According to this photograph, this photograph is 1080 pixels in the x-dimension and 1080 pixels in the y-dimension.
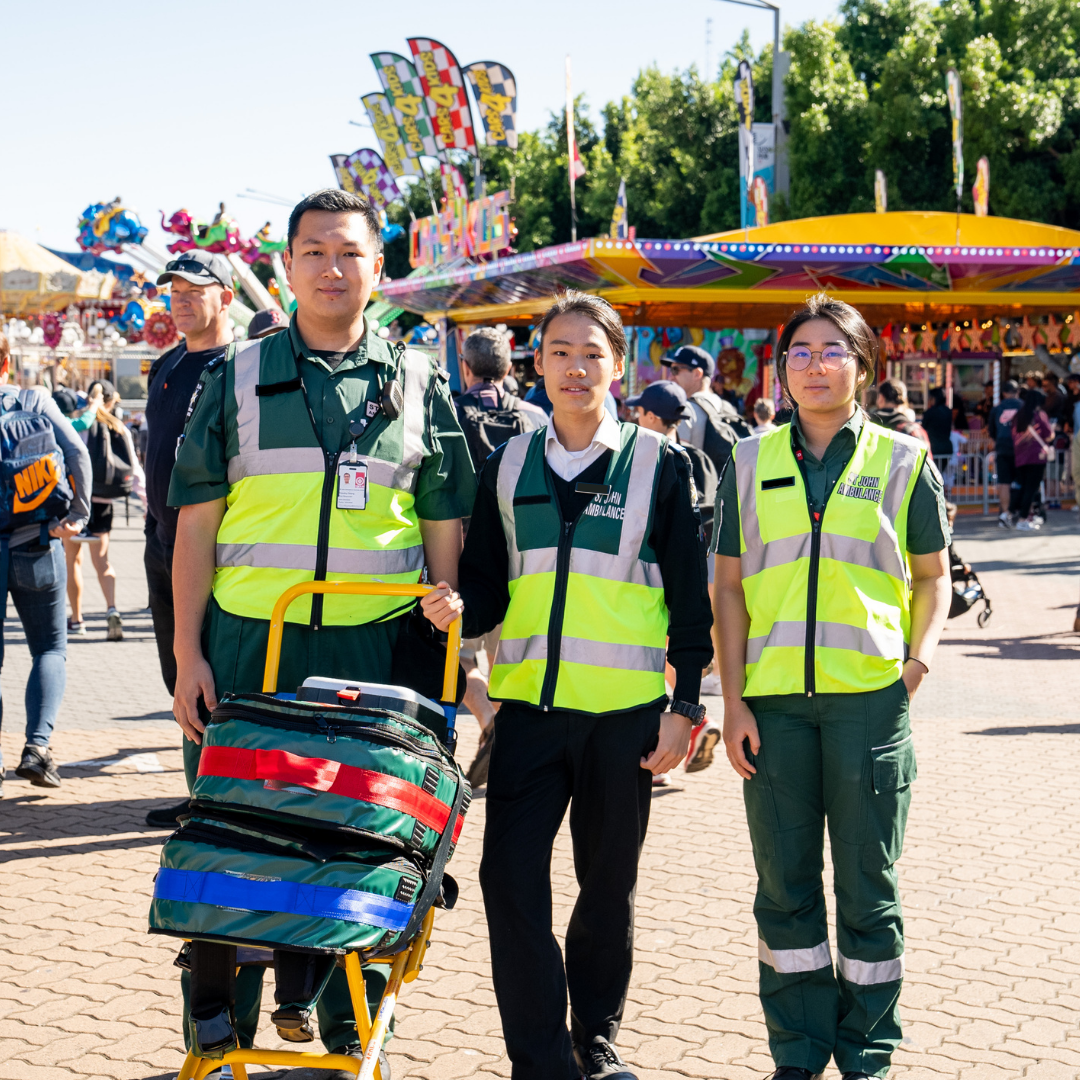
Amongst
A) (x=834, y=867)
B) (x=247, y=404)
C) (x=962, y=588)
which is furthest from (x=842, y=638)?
(x=962, y=588)

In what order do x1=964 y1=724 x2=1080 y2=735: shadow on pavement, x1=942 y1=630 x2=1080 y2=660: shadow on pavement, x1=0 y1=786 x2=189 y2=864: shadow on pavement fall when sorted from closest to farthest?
→ x1=0 y1=786 x2=189 y2=864: shadow on pavement
x1=964 y1=724 x2=1080 y2=735: shadow on pavement
x1=942 y1=630 x2=1080 y2=660: shadow on pavement

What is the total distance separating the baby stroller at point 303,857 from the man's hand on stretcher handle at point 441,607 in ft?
0.99

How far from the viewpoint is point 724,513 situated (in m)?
3.31

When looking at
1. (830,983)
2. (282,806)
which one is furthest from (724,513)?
(282,806)

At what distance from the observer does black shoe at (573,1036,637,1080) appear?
10.2 feet

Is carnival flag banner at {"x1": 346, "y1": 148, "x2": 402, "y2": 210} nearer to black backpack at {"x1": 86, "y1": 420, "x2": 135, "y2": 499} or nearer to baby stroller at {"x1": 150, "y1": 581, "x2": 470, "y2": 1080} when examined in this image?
black backpack at {"x1": 86, "y1": 420, "x2": 135, "y2": 499}

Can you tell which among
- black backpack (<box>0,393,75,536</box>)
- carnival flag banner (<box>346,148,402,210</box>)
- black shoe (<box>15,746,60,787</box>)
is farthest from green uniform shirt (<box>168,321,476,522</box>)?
carnival flag banner (<box>346,148,402,210</box>)

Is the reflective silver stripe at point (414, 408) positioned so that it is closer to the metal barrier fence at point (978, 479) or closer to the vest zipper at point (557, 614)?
the vest zipper at point (557, 614)

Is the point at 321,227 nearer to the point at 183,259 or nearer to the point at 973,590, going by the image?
the point at 183,259

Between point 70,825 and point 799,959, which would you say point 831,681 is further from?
point 70,825

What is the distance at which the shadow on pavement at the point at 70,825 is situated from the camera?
16.9 feet

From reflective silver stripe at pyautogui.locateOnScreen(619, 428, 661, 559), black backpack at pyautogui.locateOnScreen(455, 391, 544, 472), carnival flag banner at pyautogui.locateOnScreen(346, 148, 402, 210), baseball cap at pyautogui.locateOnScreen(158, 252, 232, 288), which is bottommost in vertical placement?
reflective silver stripe at pyautogui.locateOnScreen(619, 428, 661, 559)

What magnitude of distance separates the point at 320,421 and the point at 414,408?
0.23 metres

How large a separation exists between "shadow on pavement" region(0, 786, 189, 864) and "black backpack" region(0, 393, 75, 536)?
124cm
